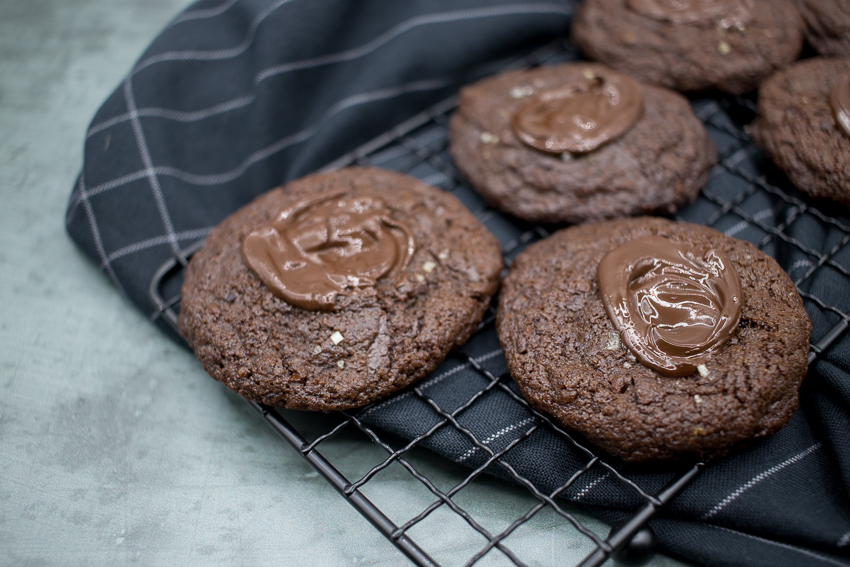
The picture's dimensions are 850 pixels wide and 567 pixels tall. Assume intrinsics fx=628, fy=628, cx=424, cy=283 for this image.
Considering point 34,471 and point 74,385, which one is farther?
point 74,385

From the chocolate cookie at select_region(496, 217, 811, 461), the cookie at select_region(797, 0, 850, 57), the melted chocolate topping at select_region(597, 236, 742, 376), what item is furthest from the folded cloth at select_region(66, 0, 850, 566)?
the cookie at select_region(797, 0, 850, 57)

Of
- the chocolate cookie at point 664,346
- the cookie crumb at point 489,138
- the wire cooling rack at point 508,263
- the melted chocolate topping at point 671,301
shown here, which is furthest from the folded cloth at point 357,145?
the cookie crumb at point 489,138

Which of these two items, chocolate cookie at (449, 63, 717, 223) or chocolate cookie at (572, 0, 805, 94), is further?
chocolate cookie at (572, 0, 805, 94)

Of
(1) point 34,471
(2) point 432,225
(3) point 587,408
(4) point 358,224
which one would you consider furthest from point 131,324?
(3) point 587,408

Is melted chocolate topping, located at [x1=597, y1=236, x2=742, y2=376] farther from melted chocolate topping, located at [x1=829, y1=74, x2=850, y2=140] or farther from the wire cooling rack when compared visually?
melted chocolate topping, located at [x1=829, y1=74, x2=850, y2=140]

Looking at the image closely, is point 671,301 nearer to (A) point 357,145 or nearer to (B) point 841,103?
(B) point 841,103

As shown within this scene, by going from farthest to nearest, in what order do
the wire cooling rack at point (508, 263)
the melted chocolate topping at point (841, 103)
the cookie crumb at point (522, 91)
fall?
the cookie crumb at point (522, 91) < the melted chocolate topping at point (841, 103) < the wire cooling rack at point (508, 263)

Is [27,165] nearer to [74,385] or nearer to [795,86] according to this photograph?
[74,385]

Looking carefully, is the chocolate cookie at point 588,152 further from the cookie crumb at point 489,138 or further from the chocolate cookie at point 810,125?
the chocolate cookie at point 810,125
